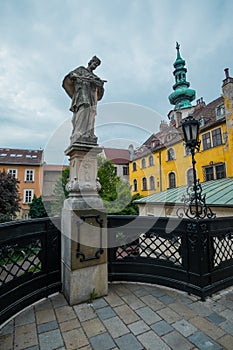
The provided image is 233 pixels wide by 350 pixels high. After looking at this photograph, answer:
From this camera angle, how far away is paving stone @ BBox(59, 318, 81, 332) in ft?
6.32

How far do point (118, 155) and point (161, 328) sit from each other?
3092 centimetres

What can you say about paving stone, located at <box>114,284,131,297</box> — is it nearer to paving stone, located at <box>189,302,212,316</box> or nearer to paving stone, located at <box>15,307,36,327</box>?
paving stone, located at <box>189,302,212,316</box>

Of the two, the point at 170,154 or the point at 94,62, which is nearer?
the point at 94,62

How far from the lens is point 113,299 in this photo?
2512 millimetres

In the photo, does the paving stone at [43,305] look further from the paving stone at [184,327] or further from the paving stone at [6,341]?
the paving stone at [184,327]

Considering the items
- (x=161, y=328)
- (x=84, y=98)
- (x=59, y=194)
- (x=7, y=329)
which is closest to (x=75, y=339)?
(x=7, y=329)

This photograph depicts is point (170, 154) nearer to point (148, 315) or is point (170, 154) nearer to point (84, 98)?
point (84, 98)

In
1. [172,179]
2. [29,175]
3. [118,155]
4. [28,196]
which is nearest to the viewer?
[172,179]

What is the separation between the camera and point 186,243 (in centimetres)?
270

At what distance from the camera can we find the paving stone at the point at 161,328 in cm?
185

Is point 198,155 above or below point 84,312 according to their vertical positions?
above

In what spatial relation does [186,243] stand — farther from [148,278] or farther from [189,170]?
[189,170]

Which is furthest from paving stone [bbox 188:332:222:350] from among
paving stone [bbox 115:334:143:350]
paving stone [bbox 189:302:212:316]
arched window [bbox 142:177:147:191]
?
arched window [bbox 142:177:147:191]

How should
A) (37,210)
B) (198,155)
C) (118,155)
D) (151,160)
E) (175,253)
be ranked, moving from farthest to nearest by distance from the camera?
(118,155)
(151,160)
(37,210)
(198,155)
(175,253)
